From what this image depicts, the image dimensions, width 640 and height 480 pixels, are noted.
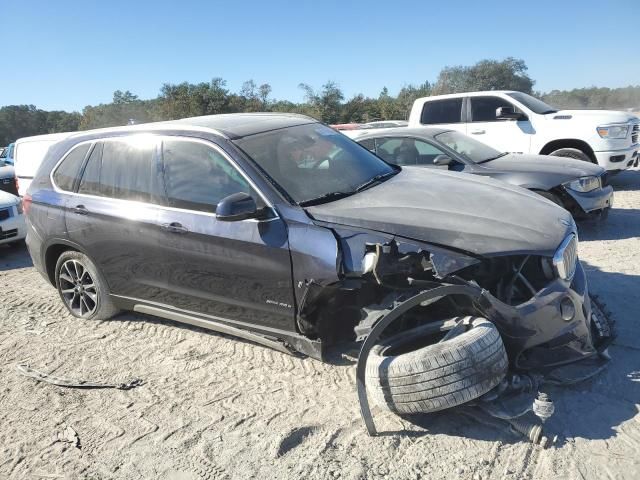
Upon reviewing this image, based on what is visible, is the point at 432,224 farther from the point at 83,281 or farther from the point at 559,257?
the point at 83,281

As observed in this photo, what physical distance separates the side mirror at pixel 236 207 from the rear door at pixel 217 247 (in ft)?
0.51

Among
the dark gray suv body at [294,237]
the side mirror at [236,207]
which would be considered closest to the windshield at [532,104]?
the dark gray suv body at [294,237]

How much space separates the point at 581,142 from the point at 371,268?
7.65 meters

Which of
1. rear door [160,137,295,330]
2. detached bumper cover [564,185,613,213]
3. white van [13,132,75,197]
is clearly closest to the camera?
rear door [160,137,295,330]

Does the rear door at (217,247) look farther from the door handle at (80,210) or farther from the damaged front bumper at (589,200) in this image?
the damaged front bumper at (589,200)

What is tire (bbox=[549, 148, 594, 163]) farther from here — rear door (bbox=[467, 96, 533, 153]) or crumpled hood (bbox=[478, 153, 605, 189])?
crumpled hood (bbox=[478, 153, 605, 189])

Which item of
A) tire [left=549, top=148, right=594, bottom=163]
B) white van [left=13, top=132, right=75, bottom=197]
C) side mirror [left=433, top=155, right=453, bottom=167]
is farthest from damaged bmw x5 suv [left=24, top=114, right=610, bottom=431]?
tire [left=549, top=148, right=594, bottom=163]

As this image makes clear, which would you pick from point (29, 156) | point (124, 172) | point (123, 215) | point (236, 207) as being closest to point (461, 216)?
point (236, 207)

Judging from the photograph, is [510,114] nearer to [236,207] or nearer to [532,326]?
[532,326]

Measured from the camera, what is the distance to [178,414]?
3336 mm

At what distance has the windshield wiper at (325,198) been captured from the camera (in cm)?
347

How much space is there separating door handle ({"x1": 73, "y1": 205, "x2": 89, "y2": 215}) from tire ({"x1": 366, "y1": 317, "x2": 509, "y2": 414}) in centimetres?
298

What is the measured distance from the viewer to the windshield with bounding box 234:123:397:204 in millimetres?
3645

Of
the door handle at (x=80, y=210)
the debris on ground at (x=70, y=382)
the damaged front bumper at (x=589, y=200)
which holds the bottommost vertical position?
the debris on ground at (x=70, y=382)
